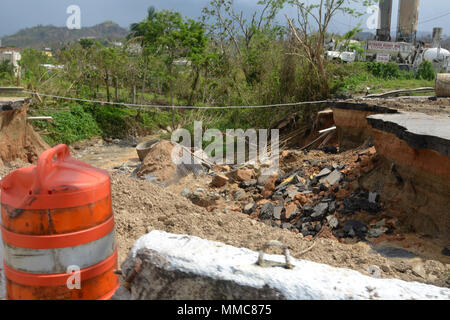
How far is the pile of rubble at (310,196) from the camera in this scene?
517 centimetres

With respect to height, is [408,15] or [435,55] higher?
[408,15]

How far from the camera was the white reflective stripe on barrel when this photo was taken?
1927mm

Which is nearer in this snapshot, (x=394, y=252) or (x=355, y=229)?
(x=394, y=252)

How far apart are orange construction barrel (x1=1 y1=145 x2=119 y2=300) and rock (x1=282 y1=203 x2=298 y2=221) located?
13.6 feet

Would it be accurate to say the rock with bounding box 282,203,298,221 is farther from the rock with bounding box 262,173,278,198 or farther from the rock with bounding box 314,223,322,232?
the rock with bounding box 262,173,278,198

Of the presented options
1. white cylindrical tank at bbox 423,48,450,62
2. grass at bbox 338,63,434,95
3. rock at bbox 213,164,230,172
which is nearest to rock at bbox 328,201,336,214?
rock at bbox 213,164,230,172

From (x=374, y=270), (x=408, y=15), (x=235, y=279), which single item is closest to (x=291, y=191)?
(x=374, y=270)

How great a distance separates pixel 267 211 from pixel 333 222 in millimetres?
1215

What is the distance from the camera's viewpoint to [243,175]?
799 centimetres

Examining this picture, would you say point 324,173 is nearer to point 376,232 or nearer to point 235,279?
point 376,232

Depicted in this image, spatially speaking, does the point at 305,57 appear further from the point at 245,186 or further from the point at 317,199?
the point at 317,199

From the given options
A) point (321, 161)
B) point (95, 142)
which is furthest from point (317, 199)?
point (95, 142)

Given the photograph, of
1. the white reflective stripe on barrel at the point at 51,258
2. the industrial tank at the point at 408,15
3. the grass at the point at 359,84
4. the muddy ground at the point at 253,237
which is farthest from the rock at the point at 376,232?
the industrial tank at the point at 408,15

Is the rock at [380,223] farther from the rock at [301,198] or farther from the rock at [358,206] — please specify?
the rock at [301,198]
